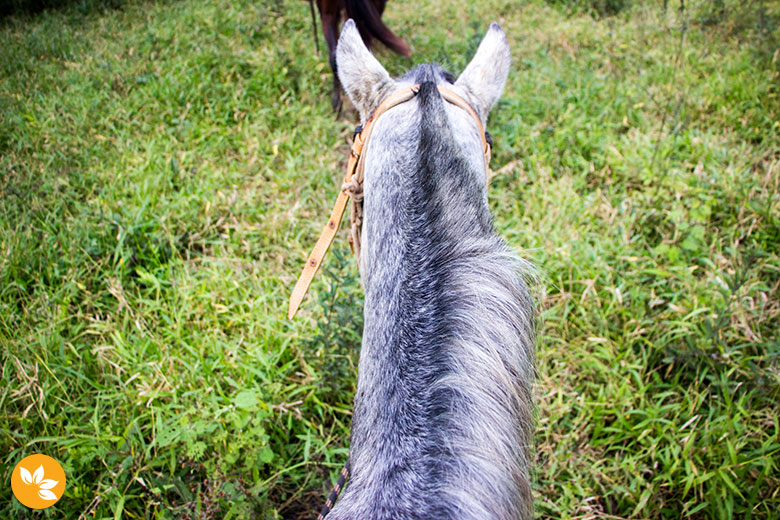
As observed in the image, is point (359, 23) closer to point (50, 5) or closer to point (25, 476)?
point (25, 476)

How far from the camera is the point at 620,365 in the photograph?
2.42 m

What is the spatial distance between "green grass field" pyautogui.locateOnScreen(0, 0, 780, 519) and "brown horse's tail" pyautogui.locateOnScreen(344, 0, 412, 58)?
0.35 metres

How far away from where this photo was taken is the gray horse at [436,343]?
89 cm

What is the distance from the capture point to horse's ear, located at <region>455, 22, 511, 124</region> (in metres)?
1.63

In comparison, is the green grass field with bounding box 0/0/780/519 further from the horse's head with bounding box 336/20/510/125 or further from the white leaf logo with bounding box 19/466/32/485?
the horse's head with bounding box 336/20/510/125

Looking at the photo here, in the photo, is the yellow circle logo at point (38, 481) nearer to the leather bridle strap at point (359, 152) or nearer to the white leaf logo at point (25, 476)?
the white leaf logo at point (25, 476)

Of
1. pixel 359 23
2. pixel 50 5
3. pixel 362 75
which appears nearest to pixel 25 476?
pixel 362 75

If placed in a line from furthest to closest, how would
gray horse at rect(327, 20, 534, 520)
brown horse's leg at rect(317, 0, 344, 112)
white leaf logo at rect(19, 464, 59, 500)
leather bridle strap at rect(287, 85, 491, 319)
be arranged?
1. brown horse's leg at rect(317, 0, 344, 112)
2. white leaf logo at rect(19, 464, 59, 500)
3. leather bridle strap at rect(287, 85, 491, 319)
4. gray horse at rect(327, 20, 534, 520)

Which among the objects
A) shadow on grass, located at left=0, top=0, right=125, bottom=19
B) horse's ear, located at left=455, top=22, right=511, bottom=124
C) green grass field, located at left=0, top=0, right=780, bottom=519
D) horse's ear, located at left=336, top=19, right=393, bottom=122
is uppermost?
shadow on grass, located at left=0, top=0, right=125, bottom=19

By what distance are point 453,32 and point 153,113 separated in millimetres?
3495

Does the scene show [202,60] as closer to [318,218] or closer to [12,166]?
[12,166]

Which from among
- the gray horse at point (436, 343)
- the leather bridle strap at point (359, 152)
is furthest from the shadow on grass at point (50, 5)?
the gray horse at point (436, 343)

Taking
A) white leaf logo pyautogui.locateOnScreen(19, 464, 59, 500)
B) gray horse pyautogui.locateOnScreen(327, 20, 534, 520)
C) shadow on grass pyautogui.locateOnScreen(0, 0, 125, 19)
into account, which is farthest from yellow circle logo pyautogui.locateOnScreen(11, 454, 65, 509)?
shadow on grass pyautogui.locateOnScreen(0, 0, 125, 19)

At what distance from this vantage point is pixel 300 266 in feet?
9.87
